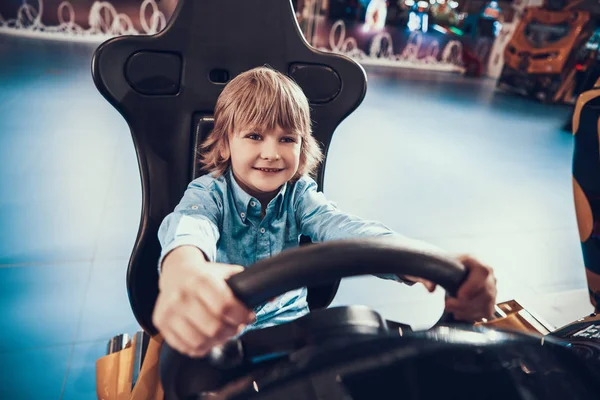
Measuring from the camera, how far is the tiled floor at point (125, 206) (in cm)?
133

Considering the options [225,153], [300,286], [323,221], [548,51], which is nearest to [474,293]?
[300,286]

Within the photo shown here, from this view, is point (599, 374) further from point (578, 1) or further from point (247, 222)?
point (578, 1)

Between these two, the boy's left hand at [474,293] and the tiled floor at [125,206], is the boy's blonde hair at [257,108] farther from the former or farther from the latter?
the tiled floor at [125,206]

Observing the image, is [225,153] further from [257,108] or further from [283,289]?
[283,289]

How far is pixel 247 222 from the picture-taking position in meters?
0.78

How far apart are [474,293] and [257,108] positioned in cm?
44

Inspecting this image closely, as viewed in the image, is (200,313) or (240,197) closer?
(200,313)

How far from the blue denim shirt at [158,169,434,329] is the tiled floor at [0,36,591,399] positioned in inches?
27.1

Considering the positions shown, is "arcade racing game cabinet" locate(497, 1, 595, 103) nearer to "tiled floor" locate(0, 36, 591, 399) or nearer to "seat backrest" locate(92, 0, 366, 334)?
"tiled floor" locate(0, 36, 591, 399)

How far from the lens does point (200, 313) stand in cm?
39

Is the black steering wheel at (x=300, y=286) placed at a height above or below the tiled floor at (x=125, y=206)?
above

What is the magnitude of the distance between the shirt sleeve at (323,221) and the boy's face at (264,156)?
0.25 feet

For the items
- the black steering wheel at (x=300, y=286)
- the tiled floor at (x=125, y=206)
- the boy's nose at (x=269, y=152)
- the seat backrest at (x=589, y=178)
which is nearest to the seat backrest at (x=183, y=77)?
the boy's nose at (x=269, y=152)

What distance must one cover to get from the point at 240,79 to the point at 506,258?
5.47 feet
